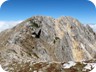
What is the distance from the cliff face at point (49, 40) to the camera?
39688mm

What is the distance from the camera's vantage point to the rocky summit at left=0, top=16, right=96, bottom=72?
39.4 meters

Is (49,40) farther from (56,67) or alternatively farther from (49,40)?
(56,67)

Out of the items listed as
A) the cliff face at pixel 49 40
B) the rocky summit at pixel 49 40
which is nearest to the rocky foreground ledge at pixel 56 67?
the rocky summit at pixel 49 40

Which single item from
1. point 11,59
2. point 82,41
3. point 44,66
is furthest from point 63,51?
point 44,66

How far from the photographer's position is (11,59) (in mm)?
30219

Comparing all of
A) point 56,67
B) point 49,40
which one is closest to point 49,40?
point 49,40

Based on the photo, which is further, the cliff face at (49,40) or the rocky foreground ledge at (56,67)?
the cliff face at (49,40)

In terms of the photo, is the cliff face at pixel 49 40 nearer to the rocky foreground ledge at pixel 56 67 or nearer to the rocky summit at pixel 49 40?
the rocky summit at pixel 49 40

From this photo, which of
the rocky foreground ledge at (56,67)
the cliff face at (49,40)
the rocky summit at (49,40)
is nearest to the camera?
the rocky foreground ledge at (56,67)

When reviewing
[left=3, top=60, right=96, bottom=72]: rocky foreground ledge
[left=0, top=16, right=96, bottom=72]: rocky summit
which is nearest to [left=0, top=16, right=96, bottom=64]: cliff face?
[left=0, top=16, right=96, bottom=72]: rocky summit

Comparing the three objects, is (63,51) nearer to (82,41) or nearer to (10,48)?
(82,41)

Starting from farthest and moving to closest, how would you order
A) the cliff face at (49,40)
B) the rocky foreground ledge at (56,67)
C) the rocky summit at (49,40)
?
the cliff face at (49,40), the rocky summit at (49,40), the rocky foreground ledge at (56,67)

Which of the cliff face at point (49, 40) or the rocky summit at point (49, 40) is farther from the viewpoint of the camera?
the cliff face at point (49, 40)

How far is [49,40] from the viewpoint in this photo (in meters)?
50.9
